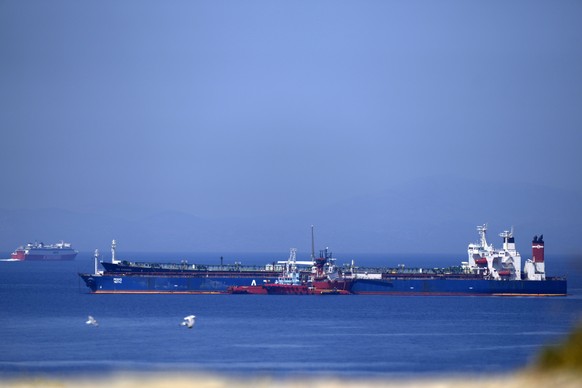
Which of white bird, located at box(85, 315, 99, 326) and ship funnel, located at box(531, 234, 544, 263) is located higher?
ship funnel, located at box(531, 234, 544, 263)

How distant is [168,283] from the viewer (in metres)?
79.1

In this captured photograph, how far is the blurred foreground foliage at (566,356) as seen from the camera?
1476 cm

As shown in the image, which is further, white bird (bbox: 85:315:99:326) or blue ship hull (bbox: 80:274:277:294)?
blue ship hull (bbox: 80:274:277:294)

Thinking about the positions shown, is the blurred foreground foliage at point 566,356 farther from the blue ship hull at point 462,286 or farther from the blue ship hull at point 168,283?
the blue ship hull at point 168,283

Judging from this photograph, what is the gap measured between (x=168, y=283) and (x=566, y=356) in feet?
215

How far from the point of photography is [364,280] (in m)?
79.2

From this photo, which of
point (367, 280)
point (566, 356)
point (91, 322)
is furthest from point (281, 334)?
point (566, 356)

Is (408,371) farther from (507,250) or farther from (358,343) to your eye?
(507,250)

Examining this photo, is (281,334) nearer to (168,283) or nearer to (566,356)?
(168,283)

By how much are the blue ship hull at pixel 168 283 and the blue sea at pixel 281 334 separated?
968 mm

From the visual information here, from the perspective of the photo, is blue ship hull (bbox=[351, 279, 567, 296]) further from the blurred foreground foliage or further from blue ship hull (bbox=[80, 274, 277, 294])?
the blurred foreground foliage

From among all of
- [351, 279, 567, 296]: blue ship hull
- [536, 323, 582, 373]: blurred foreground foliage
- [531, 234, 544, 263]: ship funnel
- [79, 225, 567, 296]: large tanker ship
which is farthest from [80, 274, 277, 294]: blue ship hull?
[536, 323, 582, 373]: blurred foreground foliage

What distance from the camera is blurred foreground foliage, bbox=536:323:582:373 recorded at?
14.8m

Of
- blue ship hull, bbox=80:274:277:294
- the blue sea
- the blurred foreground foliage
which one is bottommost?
the blue sea
